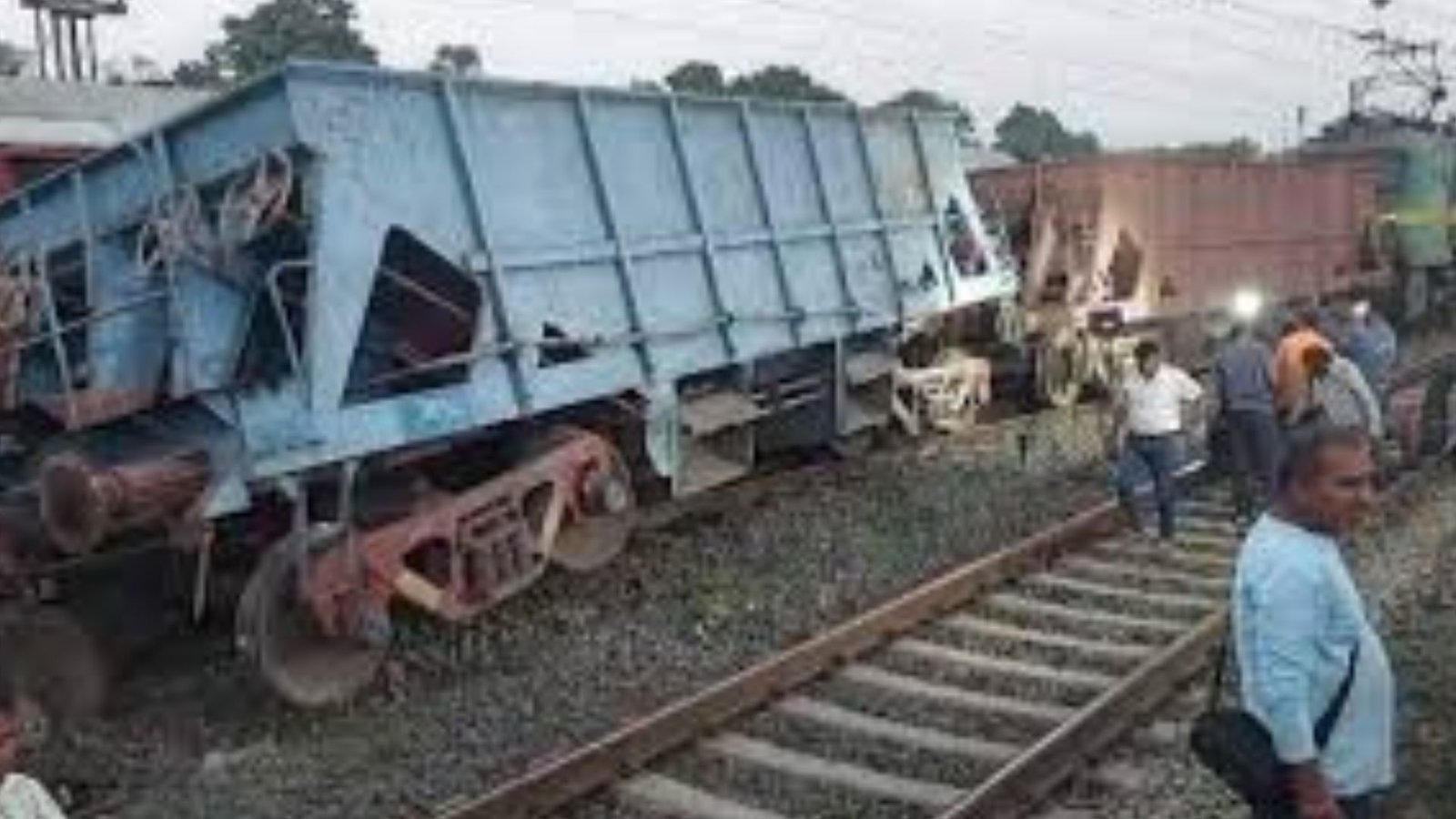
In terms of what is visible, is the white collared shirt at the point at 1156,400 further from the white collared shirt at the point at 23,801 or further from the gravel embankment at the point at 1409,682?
the white collared shirt at the point at 23,801

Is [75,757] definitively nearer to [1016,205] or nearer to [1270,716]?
[1270,716]

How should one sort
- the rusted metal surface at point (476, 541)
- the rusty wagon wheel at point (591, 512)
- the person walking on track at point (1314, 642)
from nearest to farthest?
the person walking on track at point (1314, 642) < the rusted metal surface at point (476, 541) < the rusty wagon wheel at point (591, 512)

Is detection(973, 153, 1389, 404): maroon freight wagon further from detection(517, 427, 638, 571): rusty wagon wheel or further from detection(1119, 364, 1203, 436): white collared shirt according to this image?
detection(517, 427, 638, 571): rusty wagon wheel

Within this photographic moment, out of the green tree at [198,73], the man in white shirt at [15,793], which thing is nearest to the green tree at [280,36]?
the green tree at [198,73]

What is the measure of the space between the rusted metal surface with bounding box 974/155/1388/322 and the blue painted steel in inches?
241

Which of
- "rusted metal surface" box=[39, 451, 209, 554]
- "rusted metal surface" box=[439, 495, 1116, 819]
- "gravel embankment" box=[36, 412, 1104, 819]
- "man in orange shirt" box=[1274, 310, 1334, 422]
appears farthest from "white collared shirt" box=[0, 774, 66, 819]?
"man in orange shirt" box=[1274, 310, 1334, 422]

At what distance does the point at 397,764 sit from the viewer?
352 inches

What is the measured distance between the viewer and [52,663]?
10148mm

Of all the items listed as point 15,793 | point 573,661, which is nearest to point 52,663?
point 573,661

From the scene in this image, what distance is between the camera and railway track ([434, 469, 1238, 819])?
8.22 metres

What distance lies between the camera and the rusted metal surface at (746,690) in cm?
805

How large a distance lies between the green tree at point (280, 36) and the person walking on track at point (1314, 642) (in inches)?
1930

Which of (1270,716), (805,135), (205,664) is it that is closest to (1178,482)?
(805,135)

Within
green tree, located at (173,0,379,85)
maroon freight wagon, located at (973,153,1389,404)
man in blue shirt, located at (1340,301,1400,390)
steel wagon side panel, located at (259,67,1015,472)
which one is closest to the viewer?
steel wagon side panel, located at (259,67,1015,472)
